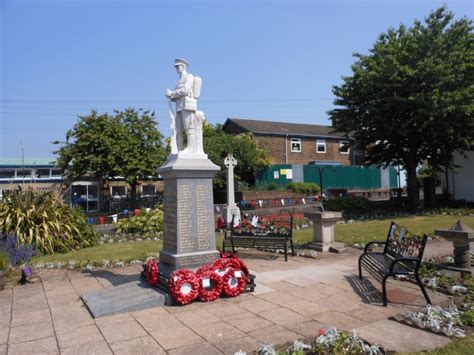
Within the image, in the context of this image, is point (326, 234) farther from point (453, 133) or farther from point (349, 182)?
point (349, 182)

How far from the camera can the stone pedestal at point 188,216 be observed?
267 inches

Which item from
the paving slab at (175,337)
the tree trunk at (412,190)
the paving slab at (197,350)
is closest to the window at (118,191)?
the tree trunk at (412,190)

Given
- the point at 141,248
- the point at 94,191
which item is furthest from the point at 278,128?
the point at 141,248

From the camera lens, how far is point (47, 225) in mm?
11742

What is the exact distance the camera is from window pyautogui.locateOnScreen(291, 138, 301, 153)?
3706cm

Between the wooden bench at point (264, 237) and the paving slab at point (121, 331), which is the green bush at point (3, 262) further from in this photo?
the wooden bench at point (264, 237)

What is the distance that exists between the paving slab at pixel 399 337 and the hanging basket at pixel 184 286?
8.45 ft

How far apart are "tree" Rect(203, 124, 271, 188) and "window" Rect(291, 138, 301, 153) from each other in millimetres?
5725

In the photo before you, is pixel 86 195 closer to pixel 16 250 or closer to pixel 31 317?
pixel 16 250

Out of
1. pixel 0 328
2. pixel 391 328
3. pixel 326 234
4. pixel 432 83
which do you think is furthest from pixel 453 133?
pixel 0 328

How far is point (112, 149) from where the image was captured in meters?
25.4

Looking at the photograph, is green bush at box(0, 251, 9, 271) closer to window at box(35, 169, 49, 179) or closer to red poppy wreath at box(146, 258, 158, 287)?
red poppy wreath at box(146, 258, 158, 287)

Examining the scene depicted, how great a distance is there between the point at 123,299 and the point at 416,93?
→ 17819mm

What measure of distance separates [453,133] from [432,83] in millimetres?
3159
